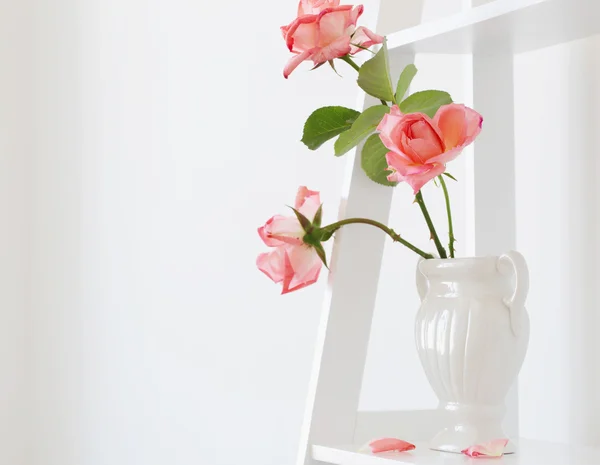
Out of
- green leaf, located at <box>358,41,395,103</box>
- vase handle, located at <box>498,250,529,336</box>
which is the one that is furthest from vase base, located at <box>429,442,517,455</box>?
green leaf, located at <box>358,41,395,103</box>

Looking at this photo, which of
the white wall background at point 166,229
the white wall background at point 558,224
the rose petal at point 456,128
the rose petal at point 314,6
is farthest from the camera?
the white wall background at point 166,229

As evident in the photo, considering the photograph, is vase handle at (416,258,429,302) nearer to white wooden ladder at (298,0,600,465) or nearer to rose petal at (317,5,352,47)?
white wooden ladder at (298,0,600,465)

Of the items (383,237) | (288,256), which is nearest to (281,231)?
(288,256)

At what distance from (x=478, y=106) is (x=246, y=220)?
22.2 inches

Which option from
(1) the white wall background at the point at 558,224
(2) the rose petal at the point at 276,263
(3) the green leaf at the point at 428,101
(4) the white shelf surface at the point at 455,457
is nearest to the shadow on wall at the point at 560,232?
(1) the white wall background at the point at 558,224

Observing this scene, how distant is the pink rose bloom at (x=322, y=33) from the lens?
0.82 m

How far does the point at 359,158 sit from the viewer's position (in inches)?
34.8

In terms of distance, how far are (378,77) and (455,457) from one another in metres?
0.34

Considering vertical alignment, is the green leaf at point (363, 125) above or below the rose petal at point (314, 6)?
below

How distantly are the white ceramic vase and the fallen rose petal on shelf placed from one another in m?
0.03

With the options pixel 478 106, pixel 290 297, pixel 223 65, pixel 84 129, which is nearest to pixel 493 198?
pixel 478 106

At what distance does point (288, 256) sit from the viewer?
0.82m

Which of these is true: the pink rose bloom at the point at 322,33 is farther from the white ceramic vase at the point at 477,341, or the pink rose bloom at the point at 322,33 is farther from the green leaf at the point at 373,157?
the white ceramic vase at the point at 477,341

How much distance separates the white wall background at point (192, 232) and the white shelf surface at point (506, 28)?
0.22 ft
